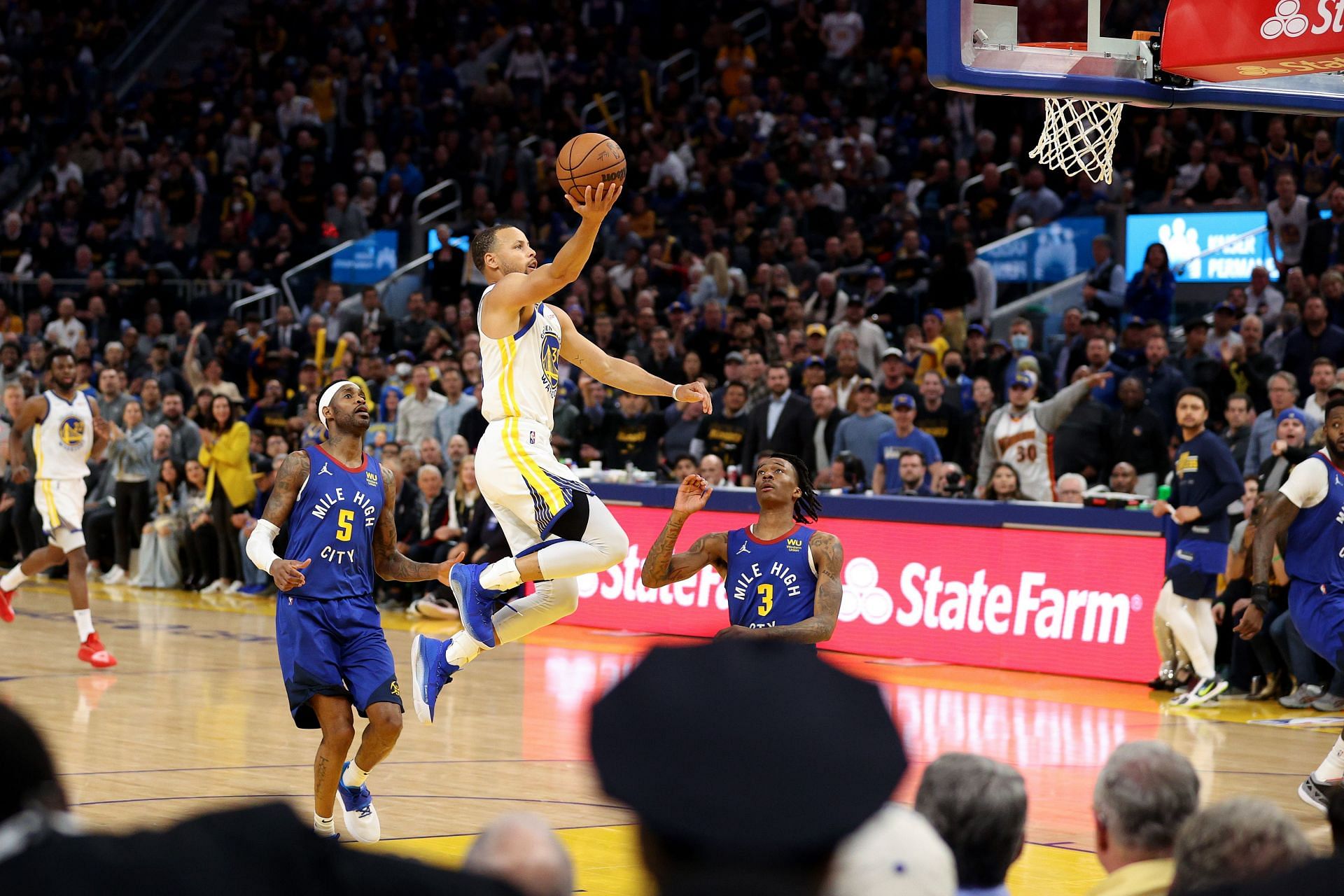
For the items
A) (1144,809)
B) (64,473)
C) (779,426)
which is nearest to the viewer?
(1144,809)

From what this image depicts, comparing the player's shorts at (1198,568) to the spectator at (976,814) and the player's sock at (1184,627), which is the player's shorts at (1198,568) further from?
the spectator at (976,814)

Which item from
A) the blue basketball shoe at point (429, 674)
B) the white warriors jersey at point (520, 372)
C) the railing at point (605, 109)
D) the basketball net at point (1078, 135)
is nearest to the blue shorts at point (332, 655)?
the blue basketball shoe at point (429, 674)

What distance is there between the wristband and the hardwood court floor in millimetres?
971

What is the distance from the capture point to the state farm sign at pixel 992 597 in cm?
1295

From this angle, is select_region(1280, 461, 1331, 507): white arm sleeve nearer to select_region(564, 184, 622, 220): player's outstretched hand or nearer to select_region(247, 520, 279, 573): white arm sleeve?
select_region(564, 184, 622, 220): player's outstretched hand

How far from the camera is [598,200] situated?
21.5 ft

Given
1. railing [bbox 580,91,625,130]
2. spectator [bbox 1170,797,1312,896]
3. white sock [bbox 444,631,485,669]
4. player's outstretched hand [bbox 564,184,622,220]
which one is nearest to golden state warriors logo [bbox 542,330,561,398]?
player's outstretched hand [bbox 564,184,622,220]

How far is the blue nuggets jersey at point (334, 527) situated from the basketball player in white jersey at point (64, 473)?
19.1 feet

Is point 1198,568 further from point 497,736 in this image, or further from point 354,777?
point 354,777

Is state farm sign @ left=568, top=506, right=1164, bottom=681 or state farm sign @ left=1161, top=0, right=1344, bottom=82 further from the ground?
state farm sign @ left=1161, top=0, right=1344, bottom=82

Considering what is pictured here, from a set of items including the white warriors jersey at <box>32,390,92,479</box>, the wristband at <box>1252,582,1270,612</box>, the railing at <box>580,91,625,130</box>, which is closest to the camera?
the wristband at <box>1252,582,1270,612</box>

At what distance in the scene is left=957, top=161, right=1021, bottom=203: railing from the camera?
64.8 feet

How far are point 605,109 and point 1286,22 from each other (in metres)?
17.8

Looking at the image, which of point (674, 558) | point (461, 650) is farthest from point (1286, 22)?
point (461, 650)
